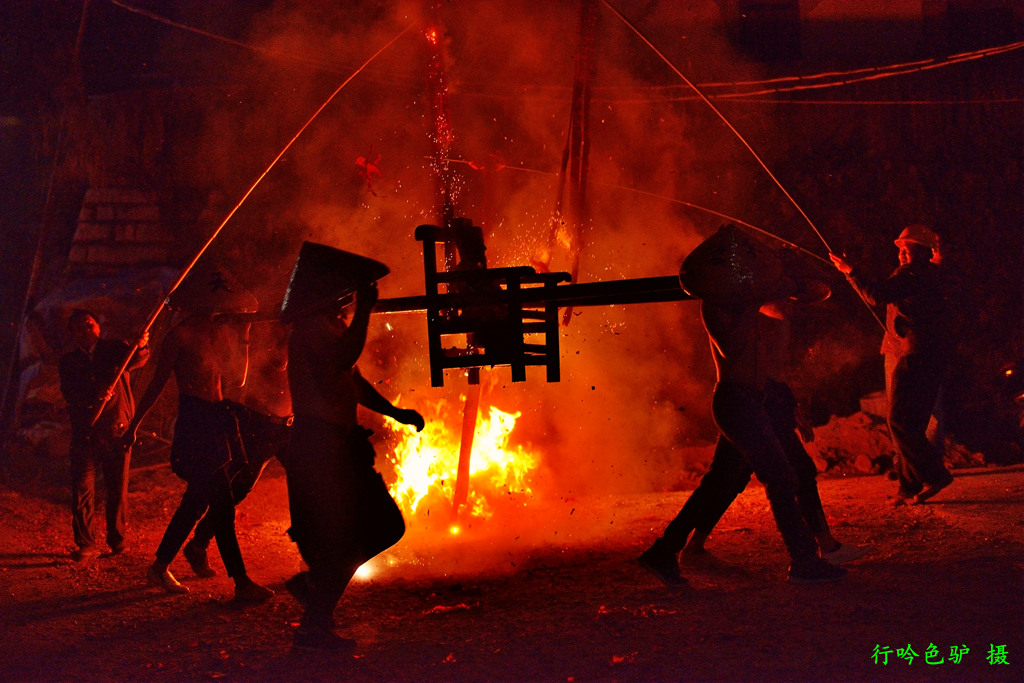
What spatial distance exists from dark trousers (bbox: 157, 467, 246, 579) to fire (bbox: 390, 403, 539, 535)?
2272 millimetres

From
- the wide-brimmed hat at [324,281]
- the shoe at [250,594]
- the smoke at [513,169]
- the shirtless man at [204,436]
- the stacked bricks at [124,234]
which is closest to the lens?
the wide-brimmed hat at [324,281]

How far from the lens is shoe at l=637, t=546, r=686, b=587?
15.0 ft

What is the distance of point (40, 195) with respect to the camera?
13.2 meters

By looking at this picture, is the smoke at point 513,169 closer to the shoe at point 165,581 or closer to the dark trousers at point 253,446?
the dark trousers at point 253,446

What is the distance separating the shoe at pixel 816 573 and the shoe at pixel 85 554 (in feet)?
18.3

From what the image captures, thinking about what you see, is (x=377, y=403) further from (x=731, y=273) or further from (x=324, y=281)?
(x=731, y=273)

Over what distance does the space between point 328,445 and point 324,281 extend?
929mm

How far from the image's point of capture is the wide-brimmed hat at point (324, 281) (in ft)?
13.9

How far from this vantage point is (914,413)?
6.09 m

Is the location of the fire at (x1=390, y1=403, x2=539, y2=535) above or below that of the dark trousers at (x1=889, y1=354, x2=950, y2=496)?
below

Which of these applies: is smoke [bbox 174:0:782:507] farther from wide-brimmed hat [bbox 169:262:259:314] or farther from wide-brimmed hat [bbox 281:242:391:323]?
wide-brimmed hat [bbox 281:242:391:323]

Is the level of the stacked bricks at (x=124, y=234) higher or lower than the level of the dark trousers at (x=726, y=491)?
higher

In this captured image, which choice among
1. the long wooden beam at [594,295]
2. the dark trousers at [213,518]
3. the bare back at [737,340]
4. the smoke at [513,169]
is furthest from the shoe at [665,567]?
the smoke at [513,169]

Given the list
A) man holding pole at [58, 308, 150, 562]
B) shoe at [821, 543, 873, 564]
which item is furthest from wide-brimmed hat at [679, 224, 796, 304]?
man holding pole at [58, 308, 150, 562]
